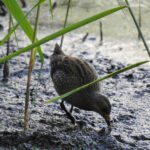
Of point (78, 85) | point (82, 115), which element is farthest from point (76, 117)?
point (78, 85)

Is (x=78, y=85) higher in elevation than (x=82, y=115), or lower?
higher

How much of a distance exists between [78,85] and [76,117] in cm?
44

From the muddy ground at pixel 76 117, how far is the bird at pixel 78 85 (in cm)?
20

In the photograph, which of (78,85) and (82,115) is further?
(82,115)

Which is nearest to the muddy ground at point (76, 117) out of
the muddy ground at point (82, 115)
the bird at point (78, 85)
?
the muddy ground at point (82, 115)

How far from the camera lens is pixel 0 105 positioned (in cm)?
406

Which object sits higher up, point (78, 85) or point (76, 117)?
point (78, 85)

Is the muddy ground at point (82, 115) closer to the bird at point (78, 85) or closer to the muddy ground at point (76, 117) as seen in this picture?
the muddy ground at point (76, 117)

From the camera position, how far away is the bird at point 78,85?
3.67 metres

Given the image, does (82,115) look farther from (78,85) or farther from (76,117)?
(78,85)

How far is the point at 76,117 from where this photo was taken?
13.5ft

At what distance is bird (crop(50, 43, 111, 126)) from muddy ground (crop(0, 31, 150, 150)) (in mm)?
204

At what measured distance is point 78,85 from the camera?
13.2 ft

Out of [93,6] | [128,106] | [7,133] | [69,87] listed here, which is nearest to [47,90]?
[69,87]
